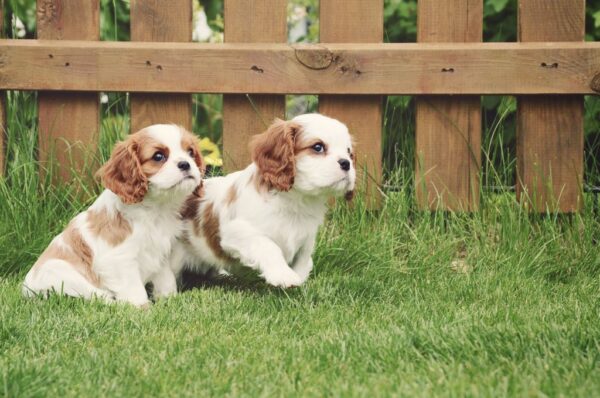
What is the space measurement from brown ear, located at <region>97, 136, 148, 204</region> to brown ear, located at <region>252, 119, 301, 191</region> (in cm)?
56

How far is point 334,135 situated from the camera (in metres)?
4.02

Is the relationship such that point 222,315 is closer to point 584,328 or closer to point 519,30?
point 584,328

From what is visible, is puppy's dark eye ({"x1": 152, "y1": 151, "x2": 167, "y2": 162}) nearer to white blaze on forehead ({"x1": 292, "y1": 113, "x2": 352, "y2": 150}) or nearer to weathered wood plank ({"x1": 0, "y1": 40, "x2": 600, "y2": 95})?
white blaze on forehead ({"x1": 292, "y1": 113, "x2": 352, "y2": 150})

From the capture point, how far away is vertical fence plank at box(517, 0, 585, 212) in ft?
16.6

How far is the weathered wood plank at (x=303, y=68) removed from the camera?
16.2 ft

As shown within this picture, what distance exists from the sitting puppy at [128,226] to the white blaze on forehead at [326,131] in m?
0.55

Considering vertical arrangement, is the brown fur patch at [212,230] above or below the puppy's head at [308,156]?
below

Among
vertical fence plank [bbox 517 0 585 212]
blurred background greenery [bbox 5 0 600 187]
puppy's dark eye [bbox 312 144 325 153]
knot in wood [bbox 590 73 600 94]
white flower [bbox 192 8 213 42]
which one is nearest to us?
puppy's dark eye [bbox 312 144 325 153]

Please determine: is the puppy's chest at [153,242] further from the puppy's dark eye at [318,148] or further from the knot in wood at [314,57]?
the knot in wood at [314,57]

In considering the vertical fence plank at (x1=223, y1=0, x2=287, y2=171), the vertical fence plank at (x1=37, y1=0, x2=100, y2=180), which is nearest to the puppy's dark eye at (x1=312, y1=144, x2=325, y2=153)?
the vertical fence plank at (x1=223, y1=0, x2=287, y2=171)

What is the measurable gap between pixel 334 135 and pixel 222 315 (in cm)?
95

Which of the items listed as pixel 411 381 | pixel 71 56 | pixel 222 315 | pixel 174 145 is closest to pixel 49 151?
pixel 71 56

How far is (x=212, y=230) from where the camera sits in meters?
4.40

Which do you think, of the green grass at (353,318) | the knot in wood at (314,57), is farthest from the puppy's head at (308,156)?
the knot in wood at (314,57)
